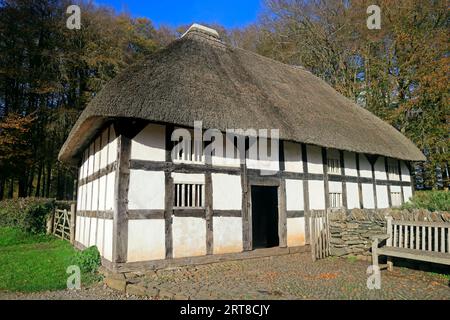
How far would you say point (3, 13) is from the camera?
64.4 ft

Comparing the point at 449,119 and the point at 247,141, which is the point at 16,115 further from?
the point at 449,119

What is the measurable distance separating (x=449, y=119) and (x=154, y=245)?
720 inches

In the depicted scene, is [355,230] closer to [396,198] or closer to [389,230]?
[389,230]

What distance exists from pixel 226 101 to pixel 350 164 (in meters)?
5.66

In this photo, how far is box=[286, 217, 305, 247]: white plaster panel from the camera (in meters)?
9.70

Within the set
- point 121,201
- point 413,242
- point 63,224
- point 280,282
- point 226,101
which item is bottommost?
point 280,282

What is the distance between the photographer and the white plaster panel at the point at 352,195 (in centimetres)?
1160

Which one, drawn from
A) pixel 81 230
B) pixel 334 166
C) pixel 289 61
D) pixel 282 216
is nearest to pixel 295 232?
pixel 282 216

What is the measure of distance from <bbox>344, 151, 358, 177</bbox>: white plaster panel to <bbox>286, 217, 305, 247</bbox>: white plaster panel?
2.94 m

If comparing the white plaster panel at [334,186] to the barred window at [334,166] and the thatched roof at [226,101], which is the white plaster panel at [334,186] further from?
the thatched roof at [226,101]

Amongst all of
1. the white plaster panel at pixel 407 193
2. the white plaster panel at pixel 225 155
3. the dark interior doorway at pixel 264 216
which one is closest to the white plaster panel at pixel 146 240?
the white plaster panel at pixel 225 155

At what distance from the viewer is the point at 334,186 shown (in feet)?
36.6

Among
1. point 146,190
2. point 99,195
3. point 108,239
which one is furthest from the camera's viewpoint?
point 99,195

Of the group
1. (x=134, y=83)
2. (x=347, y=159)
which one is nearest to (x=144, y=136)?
(x=134, y=83)
